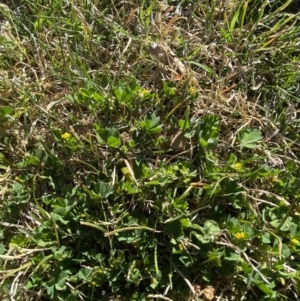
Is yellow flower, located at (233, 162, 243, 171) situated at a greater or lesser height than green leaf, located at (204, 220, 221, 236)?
greater

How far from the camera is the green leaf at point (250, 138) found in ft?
6.24

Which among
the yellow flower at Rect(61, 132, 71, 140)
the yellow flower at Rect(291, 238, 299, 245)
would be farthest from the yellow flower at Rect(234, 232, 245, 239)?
the yellow flower at Rect(61, 132, 71, 140)

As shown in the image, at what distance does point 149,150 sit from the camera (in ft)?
6.25

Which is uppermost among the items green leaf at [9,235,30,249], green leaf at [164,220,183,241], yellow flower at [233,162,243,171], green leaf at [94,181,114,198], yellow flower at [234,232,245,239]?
yellow flower at [233,162,243,171]

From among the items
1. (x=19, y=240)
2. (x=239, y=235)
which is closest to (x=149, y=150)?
(x=239, y=235)

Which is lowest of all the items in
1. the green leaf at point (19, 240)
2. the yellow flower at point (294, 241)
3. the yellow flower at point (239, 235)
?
the green leaf at point (19, 240)

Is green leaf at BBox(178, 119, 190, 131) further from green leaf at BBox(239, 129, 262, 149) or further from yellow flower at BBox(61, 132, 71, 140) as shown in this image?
yellow flower at BBox(61, 132, 71, 140)

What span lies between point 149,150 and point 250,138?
0.34 meters

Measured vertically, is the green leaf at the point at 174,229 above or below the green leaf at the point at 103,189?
below

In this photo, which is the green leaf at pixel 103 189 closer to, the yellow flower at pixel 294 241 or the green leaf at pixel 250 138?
the green leaf at pixel 250 138

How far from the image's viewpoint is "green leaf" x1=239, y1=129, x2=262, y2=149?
1.90 m

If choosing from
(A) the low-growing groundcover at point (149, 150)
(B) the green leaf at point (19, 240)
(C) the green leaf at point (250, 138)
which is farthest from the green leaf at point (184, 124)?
(B) the green leaf at point (19, 240)

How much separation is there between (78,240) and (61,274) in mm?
118

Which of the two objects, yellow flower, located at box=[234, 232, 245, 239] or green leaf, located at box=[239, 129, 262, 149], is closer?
yellow flower, located at box=[234, 232, 245, 239]
